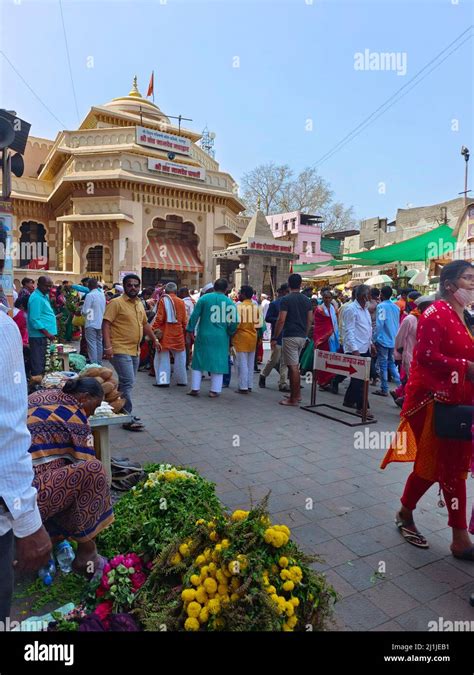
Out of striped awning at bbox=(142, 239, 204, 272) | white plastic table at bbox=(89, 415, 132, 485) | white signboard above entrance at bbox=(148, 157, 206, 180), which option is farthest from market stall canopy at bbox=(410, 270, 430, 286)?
white plastic table at bbox=(89, 415, 132, 485)

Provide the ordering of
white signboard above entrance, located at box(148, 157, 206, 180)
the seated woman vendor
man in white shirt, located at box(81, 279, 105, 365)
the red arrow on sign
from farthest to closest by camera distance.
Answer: white signboard above entrance, located at box(148, 157, 206, 180)
man in white shirt, located at box(81, 279, 105, 365)
the red arrow on sign
the seated woman vendor

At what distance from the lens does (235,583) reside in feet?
6.02

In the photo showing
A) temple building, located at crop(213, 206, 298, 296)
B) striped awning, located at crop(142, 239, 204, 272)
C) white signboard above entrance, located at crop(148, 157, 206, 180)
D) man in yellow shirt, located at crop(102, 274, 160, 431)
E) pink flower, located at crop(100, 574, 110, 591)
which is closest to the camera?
pink flower, located at crop(100, 574, 110, 591)

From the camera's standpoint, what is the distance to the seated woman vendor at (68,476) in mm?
2348

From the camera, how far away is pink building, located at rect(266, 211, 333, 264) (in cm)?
4263

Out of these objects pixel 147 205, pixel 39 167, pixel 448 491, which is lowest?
pixel 448 491

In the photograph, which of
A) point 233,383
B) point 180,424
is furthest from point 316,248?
point 180,424

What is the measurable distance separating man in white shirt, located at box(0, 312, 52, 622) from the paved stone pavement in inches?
59.7

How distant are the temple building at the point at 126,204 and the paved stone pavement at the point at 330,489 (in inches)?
639

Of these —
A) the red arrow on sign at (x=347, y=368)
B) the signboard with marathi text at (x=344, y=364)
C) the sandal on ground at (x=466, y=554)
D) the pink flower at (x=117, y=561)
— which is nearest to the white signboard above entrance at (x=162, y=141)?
the signboard with marathi text at (x=344, y=364)

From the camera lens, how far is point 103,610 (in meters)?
2.14

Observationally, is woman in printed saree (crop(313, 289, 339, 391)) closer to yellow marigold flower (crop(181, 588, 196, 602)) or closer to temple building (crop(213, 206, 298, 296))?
yellow marigold flower (crop(181, 588, 196, 602))

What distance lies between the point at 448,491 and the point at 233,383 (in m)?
5.75
